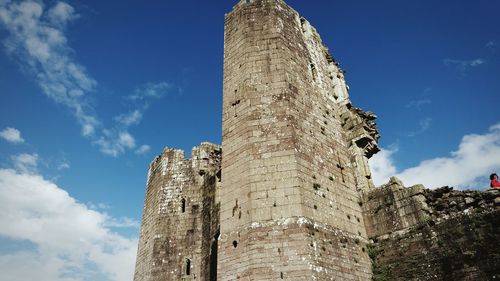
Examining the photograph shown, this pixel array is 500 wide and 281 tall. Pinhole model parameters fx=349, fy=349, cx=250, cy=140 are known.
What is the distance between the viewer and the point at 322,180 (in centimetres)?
1038

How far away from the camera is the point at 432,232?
9.63 meters

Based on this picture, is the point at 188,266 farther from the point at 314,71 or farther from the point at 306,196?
the point at 314,71

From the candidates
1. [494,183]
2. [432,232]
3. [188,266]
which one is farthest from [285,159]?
[188,266]

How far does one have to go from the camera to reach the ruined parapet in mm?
14852

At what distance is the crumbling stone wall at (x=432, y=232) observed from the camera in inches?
336

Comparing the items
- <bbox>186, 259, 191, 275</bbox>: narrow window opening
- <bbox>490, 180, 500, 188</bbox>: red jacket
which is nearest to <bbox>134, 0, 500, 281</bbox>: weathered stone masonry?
<bbox>186, 259, 191, 275</bbox>: narrow window opening

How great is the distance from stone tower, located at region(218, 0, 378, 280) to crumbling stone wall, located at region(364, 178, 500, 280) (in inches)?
23.0

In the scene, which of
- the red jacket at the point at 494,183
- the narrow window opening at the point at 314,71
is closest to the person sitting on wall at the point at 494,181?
the red jacket at the point at 494,183

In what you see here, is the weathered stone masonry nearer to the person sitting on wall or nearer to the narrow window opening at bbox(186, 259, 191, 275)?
the narrow window opening at bbox(186, 259, 191, 275)

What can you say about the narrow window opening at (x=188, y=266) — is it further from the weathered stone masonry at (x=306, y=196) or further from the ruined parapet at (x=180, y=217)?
the weathered stone masonry at (x=306, y=196)

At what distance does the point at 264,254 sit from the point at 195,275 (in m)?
7.23

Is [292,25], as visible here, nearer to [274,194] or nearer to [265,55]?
[265,55]

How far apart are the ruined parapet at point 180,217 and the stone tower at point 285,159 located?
524cm

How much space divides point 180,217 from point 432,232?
10473 mm
